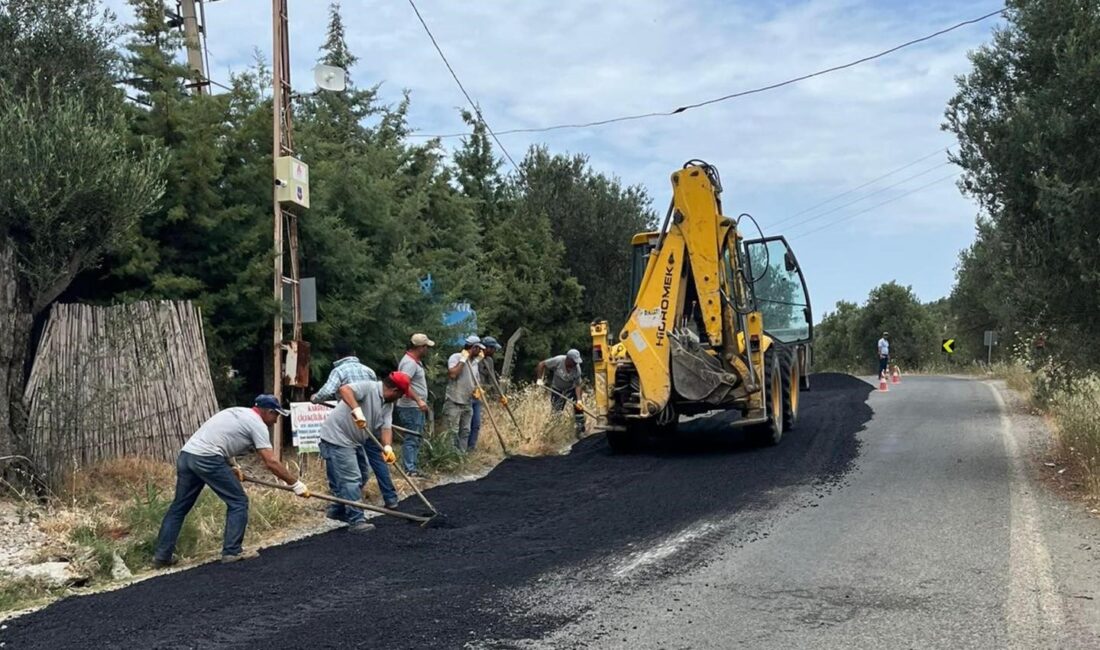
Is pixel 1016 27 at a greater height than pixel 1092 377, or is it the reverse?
pixel 1016 27

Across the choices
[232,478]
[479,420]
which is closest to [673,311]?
[479,420]

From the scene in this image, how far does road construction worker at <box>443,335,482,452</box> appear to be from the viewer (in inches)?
461

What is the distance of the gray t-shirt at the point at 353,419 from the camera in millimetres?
8555

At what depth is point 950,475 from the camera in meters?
9.80

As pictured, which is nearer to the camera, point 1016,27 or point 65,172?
point 65,172

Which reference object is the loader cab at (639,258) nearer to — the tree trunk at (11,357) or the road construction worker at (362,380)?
the road construction worker at (362,380)

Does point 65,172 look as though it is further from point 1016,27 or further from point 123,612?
point 1016,27

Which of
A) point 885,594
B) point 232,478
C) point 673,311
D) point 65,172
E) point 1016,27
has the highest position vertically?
point 1016,27

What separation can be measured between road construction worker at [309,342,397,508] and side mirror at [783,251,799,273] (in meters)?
6.92

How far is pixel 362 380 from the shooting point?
870 cm

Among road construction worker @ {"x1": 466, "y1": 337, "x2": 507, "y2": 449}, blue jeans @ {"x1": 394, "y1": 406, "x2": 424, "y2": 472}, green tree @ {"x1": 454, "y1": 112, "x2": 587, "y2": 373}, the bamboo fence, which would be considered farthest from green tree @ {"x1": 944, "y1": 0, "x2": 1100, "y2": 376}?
green tree @ {"x1": 454, "y1": 112, "x2": 587, "y2": 373}

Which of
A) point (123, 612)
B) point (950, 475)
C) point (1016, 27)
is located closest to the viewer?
point (123, 612)

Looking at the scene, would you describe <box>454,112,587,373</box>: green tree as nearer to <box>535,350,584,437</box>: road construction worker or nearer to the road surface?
<box>535,350,584,437</box>: road construction worker

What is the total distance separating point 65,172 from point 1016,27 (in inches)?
388
